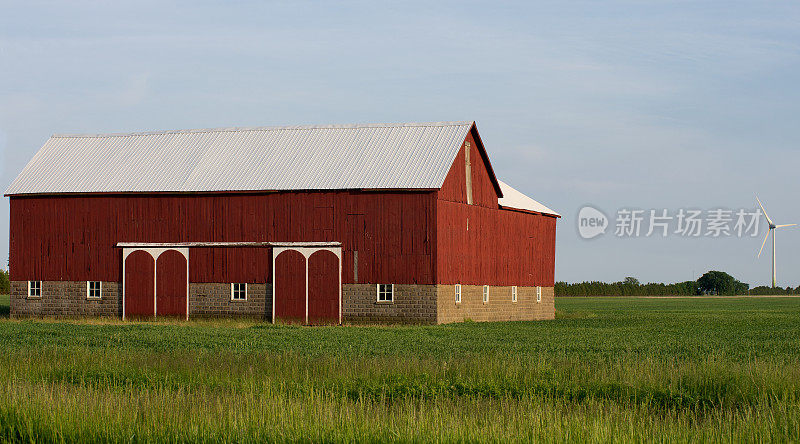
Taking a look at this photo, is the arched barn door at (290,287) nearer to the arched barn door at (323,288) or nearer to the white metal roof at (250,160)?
the arched barn door at (323,288)

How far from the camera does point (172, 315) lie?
4459 cm

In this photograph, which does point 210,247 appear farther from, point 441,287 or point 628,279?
point 628,279

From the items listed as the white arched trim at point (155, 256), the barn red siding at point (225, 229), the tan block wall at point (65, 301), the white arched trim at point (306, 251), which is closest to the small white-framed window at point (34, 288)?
the tan block wall at point (65, 301)

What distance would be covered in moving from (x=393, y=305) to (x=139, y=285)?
11.9 metres

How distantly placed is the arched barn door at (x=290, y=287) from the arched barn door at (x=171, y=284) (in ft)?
15.0

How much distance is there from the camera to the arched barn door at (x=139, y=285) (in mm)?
45000

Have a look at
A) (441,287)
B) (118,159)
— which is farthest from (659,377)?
(118,159)

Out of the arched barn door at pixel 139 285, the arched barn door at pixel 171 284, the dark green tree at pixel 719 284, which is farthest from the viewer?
the dark green tree at pixel 719 284

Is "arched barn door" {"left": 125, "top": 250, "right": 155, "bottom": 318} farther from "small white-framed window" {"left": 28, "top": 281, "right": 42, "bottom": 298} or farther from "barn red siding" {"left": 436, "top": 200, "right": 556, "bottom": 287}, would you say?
"barn red siding" {"left": 436, "top": 200, "right": 556, "bottom": 287}

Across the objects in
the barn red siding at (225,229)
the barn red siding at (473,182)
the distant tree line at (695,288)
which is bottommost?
the distant tree line at (695,288)

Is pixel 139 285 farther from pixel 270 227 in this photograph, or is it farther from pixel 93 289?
pixel 270 227

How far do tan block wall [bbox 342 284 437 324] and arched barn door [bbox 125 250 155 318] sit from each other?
9.12 meters

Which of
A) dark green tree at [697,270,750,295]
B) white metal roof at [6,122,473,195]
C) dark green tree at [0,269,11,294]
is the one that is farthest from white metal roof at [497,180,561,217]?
dark green tree at [697,270,750,295]

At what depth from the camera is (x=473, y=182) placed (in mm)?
46000
